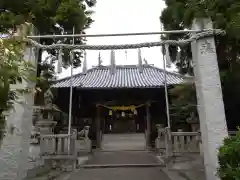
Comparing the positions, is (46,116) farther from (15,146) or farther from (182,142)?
(15,146)

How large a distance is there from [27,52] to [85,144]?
9.85 metres

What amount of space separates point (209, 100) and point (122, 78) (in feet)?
50.3

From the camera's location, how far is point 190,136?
9.16 meters

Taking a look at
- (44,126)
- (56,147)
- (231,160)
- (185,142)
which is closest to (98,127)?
(44,126)

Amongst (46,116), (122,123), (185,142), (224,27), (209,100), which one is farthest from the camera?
(122,123)

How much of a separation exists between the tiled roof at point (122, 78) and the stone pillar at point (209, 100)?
36.3ft

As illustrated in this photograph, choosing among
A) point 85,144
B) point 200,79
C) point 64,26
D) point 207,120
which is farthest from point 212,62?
point 85,144

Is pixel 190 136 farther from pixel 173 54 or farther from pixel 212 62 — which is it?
pixel 212 62

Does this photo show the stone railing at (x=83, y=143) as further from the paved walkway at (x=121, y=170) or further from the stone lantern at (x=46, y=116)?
the stone lantern at (x=46, y=116)

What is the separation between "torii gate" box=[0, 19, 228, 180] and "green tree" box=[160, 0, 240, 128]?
395 mm

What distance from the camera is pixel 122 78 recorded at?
65.1 ft

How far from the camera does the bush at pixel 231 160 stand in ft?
10.6

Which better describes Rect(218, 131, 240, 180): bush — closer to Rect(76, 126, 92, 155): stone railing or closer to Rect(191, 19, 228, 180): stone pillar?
Rect(191, 19, 228, 180): stone pillar

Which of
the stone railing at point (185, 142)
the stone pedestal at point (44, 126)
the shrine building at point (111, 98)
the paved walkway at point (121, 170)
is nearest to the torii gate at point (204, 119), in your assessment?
the paved walkway at point (121, 170)
